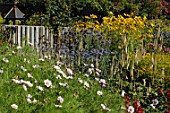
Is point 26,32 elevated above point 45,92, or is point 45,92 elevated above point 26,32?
point 45,92

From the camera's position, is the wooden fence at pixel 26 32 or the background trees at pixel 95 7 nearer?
the wooden fence at pixel 26 32

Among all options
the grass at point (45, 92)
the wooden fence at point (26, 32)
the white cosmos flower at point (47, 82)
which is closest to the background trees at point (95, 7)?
the wooden fence at point (26, 32)

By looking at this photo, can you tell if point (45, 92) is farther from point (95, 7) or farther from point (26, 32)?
point (95, 7)

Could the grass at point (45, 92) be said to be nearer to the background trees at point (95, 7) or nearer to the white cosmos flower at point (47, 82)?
the white cosmos flower at point (47, 82)

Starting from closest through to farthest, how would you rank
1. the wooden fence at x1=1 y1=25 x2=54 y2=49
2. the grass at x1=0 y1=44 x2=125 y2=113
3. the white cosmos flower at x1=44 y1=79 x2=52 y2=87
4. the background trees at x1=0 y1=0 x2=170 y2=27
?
1. the grass at x1=0 y1=44 x2=125 y2=113
2. the white cosmos flower at x1=44 y1=79 x2=52 y2=87
3. the wooden fence at x1=1 y1=25 x2=54 y2=49
4. the background trees at x1=0 y1=0 x2=170 y2=27

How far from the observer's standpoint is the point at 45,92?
3.84m

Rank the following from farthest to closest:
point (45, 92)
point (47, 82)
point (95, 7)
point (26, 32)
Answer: point (95, 7) < point (26, 32) < point (47, 82) < point (45, 92)

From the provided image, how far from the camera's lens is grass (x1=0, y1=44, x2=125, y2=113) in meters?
3.43

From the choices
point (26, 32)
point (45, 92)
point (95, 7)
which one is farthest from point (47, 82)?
point (95, 7)

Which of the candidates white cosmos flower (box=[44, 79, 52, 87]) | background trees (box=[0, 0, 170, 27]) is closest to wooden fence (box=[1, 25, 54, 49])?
background trees (box=[0, 0, 170, 27])

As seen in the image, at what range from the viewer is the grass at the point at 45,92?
11.2 feet

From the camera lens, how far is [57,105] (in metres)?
3.48

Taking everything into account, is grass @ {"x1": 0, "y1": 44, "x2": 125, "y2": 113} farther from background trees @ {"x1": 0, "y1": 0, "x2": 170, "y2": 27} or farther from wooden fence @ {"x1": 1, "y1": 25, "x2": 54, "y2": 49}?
background trees @ {"x1": 0, "y1": 0, "x2": 170, "y2": 27}

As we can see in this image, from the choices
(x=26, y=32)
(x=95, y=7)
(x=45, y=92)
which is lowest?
(x=95, y=7)
